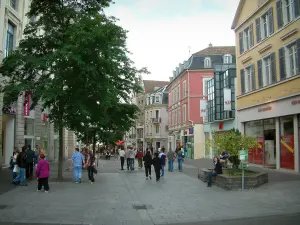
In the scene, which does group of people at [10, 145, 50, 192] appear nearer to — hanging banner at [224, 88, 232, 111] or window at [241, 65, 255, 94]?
window at [241, 65, 255, 94]

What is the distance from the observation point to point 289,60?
20516mm

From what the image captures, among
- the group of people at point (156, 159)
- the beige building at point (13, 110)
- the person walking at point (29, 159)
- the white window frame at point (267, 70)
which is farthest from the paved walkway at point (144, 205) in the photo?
the beige building at point (13, 110)

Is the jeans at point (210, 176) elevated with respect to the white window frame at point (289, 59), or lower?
lower

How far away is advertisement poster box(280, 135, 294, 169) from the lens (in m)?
20.2

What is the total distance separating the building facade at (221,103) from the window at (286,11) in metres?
10.8

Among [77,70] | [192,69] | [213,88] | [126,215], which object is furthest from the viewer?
[192,69]

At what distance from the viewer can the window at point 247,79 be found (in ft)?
85.5

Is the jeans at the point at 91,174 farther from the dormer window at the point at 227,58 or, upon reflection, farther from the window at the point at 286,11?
the dormer window at the point at 227,58

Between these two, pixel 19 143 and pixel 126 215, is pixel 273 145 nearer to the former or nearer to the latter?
pixel 126 215

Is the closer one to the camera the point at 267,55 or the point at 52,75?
the point at 52,75

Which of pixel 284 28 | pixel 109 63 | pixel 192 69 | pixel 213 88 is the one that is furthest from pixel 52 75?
pixel 192 69

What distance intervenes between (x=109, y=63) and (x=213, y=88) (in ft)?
80.2

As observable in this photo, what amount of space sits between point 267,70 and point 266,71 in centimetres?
13

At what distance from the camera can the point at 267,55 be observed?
2323 cm
